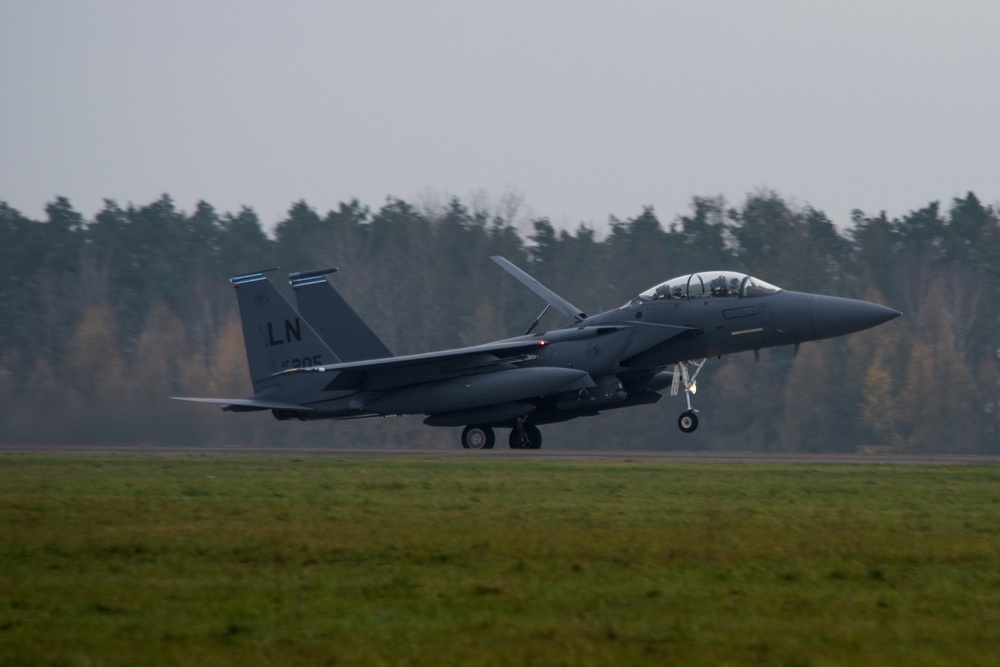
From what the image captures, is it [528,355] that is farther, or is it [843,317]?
[528,355]

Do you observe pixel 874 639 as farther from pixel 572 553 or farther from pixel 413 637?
pixel 572 553

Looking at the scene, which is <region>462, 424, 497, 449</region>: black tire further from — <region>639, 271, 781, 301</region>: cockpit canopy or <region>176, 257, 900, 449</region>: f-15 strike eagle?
<region>639, 271, 781, 301</region>: cockpit canopy

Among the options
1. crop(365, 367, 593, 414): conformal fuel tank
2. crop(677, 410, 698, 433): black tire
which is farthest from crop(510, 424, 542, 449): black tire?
crop(677, 410, 698, 433): black tire

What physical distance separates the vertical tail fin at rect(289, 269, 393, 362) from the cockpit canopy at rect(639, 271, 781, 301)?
684 centimetres

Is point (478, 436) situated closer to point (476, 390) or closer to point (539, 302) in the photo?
point (476, 390)

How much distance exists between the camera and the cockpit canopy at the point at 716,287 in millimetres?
23016

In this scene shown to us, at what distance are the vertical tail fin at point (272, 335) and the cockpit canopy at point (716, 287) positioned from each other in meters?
7.47

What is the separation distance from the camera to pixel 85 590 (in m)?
7.67

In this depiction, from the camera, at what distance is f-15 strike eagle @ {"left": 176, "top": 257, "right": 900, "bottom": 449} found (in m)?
22.9

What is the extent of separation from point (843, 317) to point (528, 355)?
6229mm

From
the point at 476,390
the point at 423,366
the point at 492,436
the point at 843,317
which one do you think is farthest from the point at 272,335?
the point at 843,317

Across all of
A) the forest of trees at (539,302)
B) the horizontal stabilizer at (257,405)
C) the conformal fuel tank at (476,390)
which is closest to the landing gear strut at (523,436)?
the conformal fuel tank at (476,390)

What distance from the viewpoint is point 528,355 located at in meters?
24.4

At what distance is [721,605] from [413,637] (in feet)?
6.50
